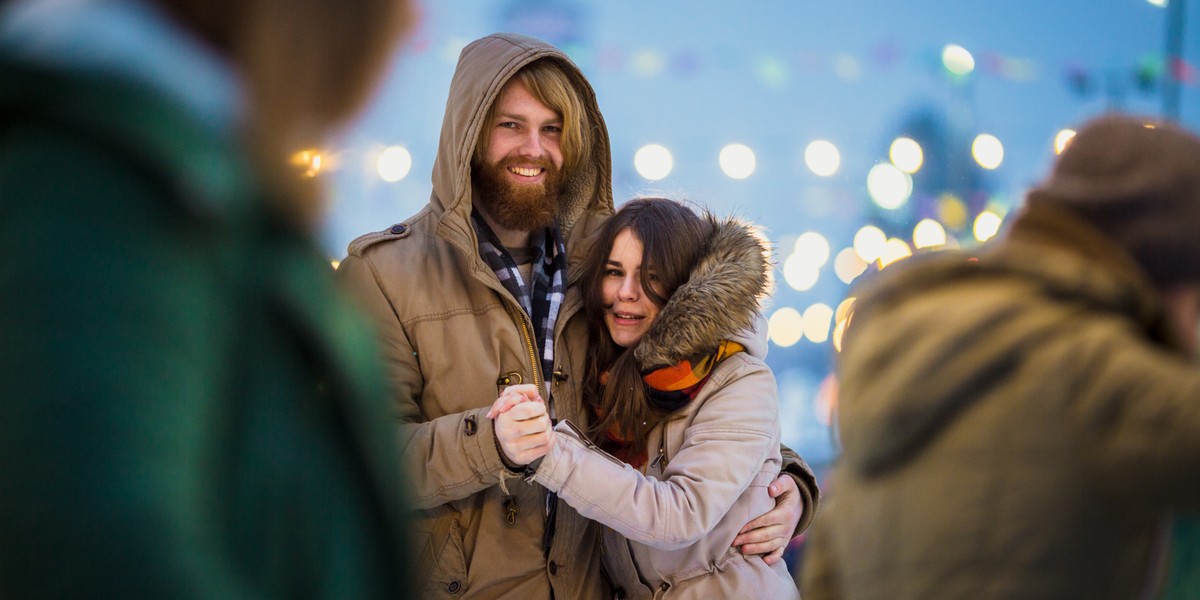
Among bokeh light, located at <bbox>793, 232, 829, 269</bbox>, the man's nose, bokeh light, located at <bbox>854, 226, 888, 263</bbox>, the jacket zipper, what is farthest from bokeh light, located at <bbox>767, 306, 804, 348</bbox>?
the jacket zipper

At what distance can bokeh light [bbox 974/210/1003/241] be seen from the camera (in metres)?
6.82

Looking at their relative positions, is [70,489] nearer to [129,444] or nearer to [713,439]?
[129,444]

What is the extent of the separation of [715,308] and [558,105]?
781 millimetres

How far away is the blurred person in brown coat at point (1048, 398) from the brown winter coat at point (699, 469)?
0.94 meters

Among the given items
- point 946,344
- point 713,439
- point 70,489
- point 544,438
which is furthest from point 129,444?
point 713,439

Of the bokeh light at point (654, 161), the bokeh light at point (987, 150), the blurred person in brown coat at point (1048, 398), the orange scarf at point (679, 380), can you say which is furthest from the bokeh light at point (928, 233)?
the blurred person in brown coat at point (1048, 398)

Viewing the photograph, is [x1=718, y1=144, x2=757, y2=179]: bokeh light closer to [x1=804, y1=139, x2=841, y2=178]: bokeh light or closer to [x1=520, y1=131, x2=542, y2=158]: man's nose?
[x1=804, y1=139, x2=841, y2=178]: bokeh light

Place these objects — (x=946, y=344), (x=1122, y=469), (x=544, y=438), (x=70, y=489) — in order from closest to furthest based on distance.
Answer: (x=70, y=489), (x=1122, y=469), (x=946, y=344), (x=544, y=438)

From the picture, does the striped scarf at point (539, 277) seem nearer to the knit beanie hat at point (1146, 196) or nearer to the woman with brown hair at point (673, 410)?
the woman with brown hair at point (673, 410)

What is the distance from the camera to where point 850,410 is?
139 centimetres

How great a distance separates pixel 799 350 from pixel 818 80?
5.92 feet

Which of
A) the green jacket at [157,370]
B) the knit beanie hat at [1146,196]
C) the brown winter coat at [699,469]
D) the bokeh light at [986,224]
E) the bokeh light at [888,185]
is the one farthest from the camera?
the bokeh light at [888,185]

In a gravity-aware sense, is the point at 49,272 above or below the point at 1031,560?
above

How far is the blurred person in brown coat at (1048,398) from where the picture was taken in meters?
1.15
